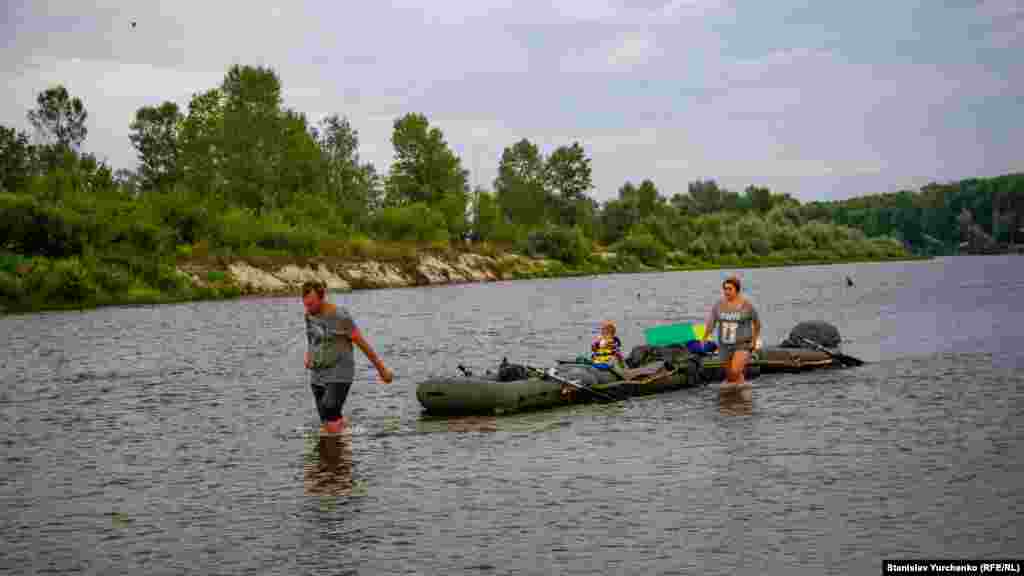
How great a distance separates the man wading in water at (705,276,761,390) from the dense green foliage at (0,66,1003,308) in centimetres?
4696

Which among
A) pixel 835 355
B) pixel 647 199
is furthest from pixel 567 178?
pixel 835 355

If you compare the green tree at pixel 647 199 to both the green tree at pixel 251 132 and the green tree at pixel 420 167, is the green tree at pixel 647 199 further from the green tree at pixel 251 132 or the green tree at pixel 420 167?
the green tree at pixel 251 132

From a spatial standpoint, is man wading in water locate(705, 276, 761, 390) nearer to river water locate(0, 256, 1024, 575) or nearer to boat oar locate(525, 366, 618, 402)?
river water locate(0, 256, 1024, 575)

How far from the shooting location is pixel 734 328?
19500 mm

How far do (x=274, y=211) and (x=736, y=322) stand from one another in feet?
249

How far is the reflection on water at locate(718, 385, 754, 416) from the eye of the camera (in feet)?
59.5

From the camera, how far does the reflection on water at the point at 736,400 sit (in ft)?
59.5

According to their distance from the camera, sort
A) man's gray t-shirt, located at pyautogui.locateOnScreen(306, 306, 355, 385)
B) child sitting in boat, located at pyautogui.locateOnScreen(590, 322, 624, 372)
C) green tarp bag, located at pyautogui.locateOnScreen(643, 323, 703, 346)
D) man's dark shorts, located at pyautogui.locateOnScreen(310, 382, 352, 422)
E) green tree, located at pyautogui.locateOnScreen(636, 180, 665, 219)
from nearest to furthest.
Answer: man's gray t-shirt, located at pyautogui.locateOnScreen(306, 306, 355, 385)
man's dark shorts, located at pyautogui.locateOnScreen(310, 382, 352, 422)
child sitting in boat, located at pyautogui.locateOnScreen(590, 322, 624, 372)
green tarp bag, located at pyautogui.locateOnScreen(643, 323, 703, 346)
green tree, located at pyautogui.locateOnScreen(636, 180, 665, 219)

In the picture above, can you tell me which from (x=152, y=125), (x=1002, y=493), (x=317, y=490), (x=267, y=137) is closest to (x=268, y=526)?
(x=317, y=490)

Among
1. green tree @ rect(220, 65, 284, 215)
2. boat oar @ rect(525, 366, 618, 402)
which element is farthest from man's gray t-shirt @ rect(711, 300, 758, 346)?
green tree @ rect(220, 65, 284, 215)

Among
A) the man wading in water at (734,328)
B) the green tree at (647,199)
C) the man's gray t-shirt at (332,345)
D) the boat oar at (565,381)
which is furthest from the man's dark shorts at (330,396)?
the green tree at (647,199)

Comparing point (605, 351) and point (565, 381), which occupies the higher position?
point (605, 351)

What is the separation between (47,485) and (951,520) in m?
11.2

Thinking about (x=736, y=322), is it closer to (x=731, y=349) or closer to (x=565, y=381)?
(x=731, y=349)
